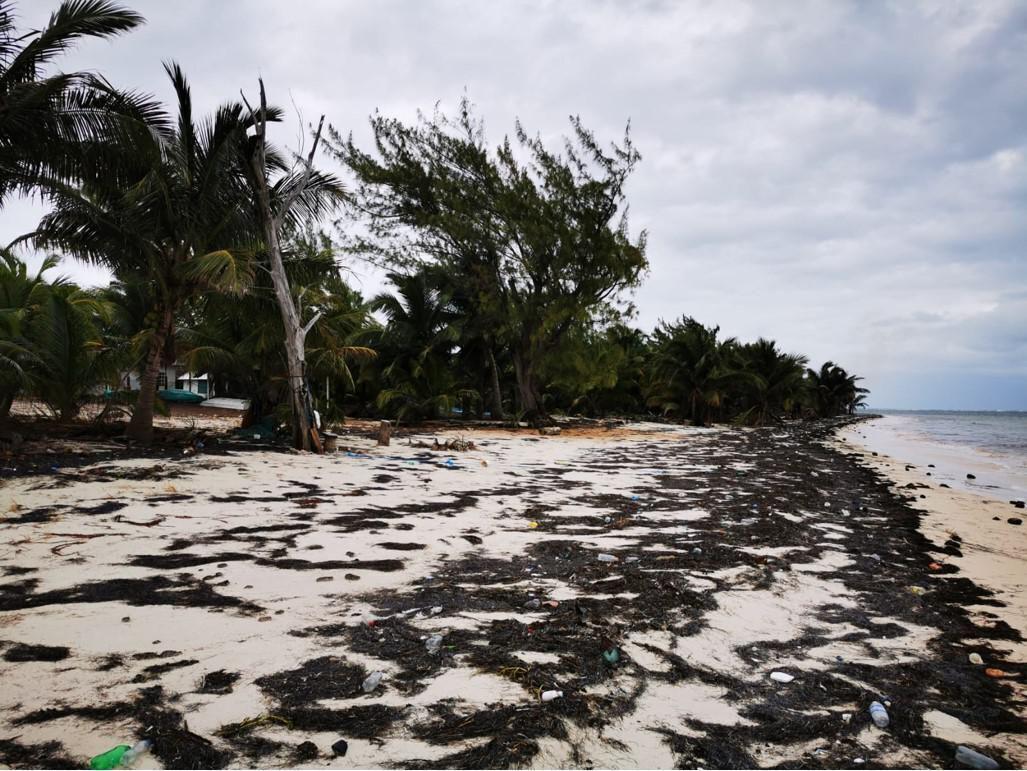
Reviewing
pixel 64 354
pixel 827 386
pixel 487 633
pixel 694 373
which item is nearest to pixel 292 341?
pixel 64 354

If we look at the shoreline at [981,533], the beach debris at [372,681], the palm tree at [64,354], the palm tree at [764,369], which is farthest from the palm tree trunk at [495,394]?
the beach debris at [372,681]

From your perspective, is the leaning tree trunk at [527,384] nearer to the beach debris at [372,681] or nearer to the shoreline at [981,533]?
the shoreline at [981,533]

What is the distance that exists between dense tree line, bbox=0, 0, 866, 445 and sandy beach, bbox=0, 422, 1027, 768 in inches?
193

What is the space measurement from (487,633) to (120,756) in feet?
4.86

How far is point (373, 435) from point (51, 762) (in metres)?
12.5

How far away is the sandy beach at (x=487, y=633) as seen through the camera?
192 centimetres

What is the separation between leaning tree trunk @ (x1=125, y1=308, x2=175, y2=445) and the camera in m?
9.34

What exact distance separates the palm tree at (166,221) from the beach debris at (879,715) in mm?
8691

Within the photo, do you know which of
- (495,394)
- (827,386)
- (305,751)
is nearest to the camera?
(305,751)

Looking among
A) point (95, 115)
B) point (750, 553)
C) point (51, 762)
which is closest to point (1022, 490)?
point (750, 553)

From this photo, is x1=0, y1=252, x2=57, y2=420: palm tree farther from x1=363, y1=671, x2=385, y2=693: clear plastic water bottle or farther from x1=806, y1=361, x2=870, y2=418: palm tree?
x1=806, y1=361, x2=870, y2=418: palm tree

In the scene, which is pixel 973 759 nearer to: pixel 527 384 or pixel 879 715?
pixel 879 715

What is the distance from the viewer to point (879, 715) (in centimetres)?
212

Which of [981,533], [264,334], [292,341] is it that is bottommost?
[981,533]
